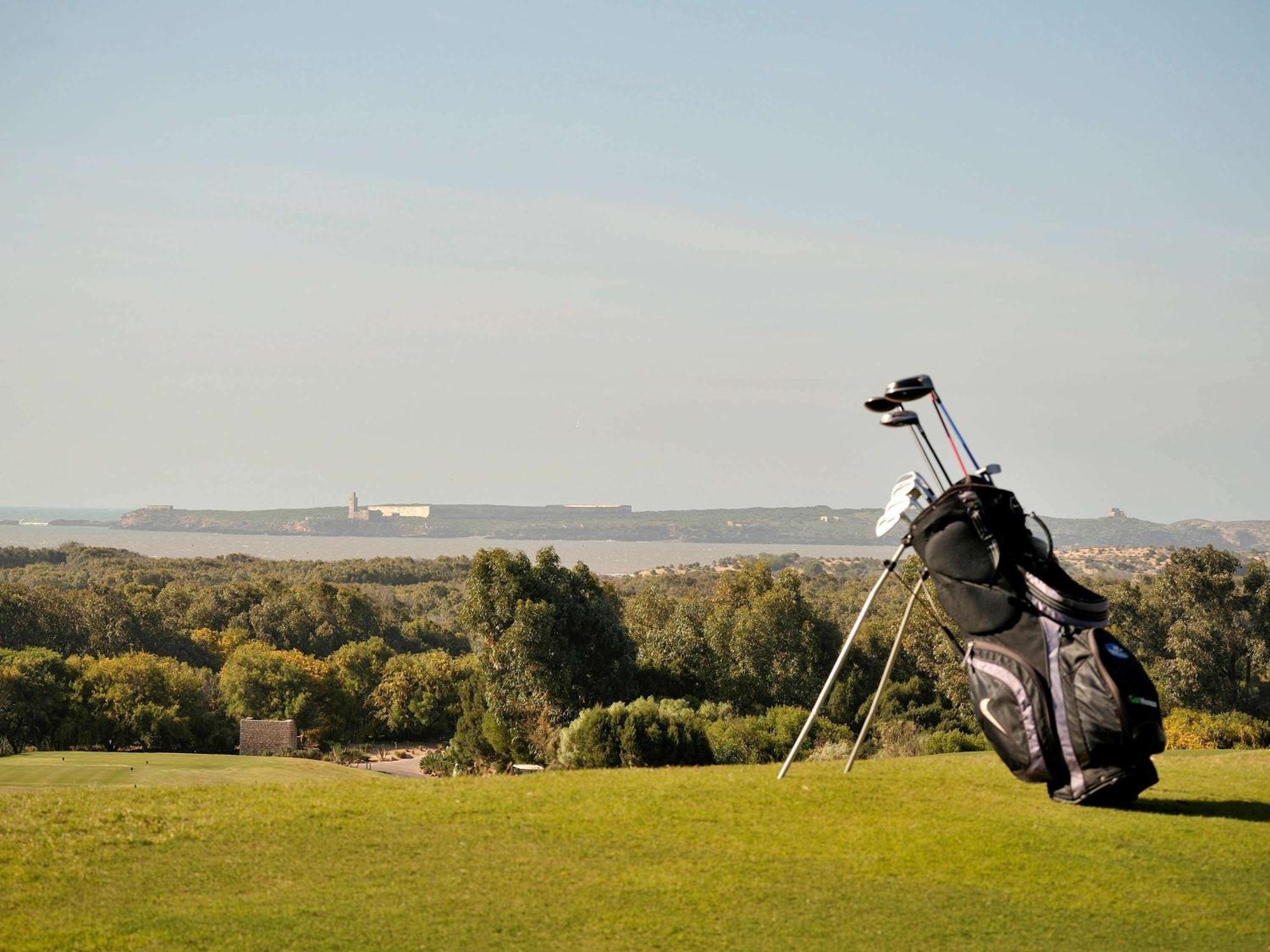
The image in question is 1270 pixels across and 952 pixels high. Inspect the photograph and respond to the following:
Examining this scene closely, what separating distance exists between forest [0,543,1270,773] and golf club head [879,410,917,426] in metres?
11.5

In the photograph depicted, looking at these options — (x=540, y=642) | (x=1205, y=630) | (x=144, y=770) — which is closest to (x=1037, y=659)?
(x=144, y=770)

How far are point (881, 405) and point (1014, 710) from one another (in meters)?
3.34

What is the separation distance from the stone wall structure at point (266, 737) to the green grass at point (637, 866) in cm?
3848

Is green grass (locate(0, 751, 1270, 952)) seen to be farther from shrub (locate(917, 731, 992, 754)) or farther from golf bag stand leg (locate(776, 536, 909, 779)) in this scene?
shrub (locate(917, 731, 992, 754))

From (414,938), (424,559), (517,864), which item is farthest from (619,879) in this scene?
(424,559)

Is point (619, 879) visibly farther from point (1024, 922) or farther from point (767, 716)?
point (767, 716)

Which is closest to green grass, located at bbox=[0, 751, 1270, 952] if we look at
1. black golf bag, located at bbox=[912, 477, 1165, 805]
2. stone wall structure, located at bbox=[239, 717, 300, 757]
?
black golf bag, located at bbox=[912, 477, 1165, 805]

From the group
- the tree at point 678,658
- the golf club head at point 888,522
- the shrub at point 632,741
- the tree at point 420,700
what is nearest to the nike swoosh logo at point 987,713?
the golf club head at point 888,522

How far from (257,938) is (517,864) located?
7.61 ft

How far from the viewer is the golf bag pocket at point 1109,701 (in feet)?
35.5

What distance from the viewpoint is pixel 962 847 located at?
33.7 feet

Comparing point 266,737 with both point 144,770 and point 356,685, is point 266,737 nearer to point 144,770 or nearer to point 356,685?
point 356,685

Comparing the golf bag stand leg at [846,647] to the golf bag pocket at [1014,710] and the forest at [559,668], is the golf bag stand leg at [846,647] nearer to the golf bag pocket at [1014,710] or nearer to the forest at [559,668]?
the golf bag pocket at [1014,710]

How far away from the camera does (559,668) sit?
42.2m
